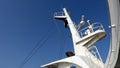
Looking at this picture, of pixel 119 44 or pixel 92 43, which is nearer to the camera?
pixel 119 44

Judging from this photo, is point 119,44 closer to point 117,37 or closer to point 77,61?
point 117,37

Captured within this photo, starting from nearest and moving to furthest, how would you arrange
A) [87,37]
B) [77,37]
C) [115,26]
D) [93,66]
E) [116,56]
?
[115,26] → [116,56] → [93,66] → [87,37] → [77,37]

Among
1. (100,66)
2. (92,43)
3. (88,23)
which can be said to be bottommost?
(100,66)

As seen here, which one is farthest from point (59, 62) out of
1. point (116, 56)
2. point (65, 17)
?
point (116, 56)

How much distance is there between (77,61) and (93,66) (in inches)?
45.6

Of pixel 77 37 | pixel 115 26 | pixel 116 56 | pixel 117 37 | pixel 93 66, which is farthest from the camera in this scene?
pixel 77 37

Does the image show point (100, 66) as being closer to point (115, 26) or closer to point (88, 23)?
point (88, 23)

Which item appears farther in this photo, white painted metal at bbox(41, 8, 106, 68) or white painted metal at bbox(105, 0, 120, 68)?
white painted metal at bbox(41, 8, 106, 68)

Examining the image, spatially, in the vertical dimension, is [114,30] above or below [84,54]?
above

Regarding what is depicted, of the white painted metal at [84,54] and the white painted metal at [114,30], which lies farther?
the white painted metal at [84,54]

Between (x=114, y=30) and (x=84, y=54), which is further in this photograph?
(x=84, y=54)

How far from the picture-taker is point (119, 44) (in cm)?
1034

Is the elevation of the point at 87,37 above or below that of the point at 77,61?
above

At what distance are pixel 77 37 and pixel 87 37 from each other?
56.4 inches
